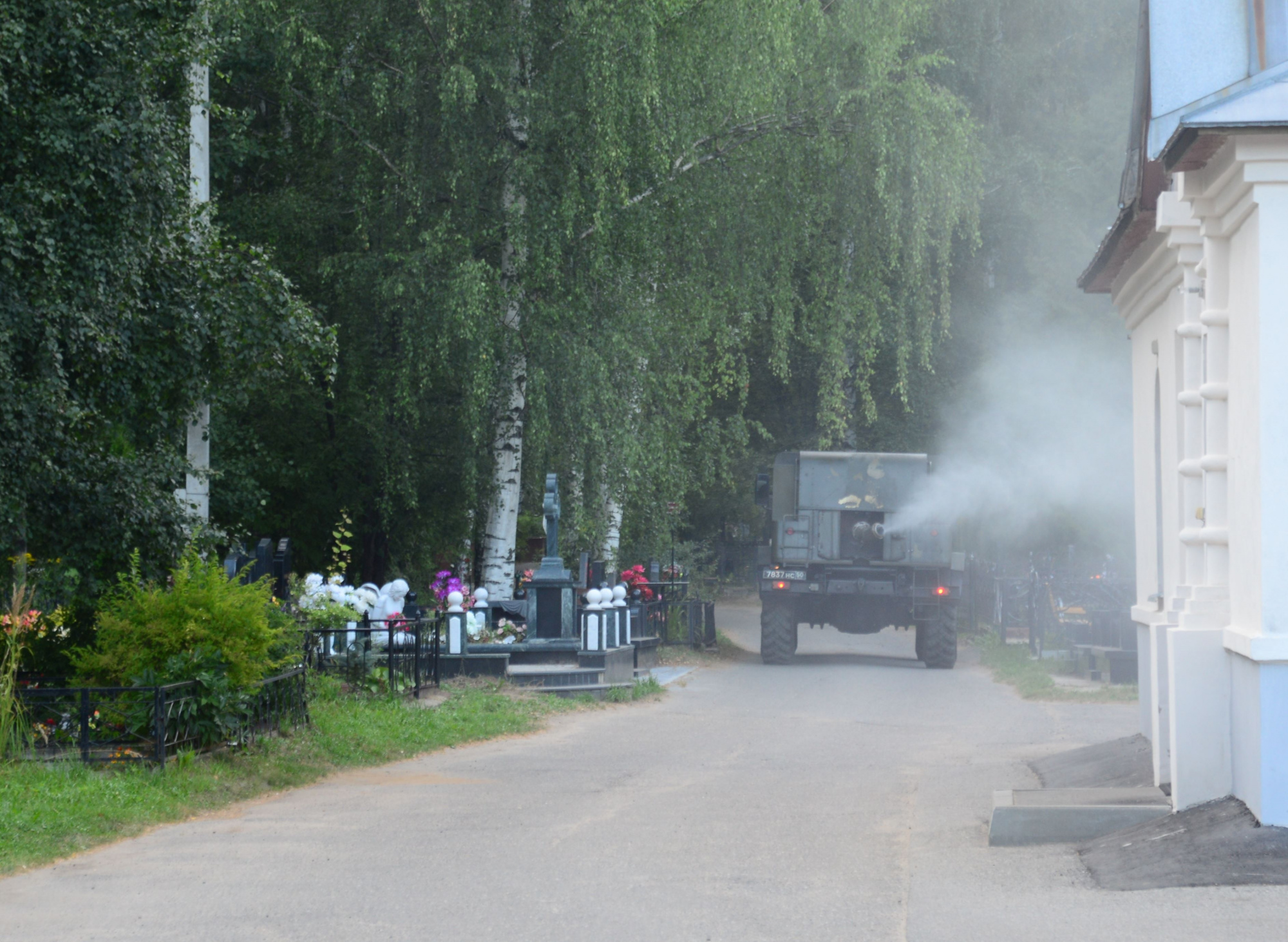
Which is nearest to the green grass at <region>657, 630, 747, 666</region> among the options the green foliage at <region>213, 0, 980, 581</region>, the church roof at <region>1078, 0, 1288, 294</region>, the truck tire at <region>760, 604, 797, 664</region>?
the truck tire at <region>760, 604, 797, 664</region>

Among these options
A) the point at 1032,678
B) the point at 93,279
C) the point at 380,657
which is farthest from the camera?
the point at 1032,678

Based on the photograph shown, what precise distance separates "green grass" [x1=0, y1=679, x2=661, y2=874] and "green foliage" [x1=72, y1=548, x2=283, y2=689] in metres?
0.72

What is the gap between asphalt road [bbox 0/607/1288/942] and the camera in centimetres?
604

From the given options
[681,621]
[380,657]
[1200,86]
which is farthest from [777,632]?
[1200,86]

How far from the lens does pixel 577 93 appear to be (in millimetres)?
18266

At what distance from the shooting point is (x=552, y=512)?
58.6ft

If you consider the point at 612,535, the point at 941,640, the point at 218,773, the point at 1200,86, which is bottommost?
the point at 218,773

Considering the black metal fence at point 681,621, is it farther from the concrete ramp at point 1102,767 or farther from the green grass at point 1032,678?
the concrete ramp at point 1102,767

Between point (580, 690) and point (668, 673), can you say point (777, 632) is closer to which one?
point (668, 673)

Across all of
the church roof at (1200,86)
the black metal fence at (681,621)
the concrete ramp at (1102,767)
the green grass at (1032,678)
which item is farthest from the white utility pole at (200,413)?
the church roof at (1200,86)

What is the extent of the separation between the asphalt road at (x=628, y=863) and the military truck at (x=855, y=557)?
28.3 feet

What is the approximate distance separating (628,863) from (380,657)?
25.1 ft

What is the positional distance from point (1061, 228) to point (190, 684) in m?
27.9

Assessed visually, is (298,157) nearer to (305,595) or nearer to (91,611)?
(305,595)
